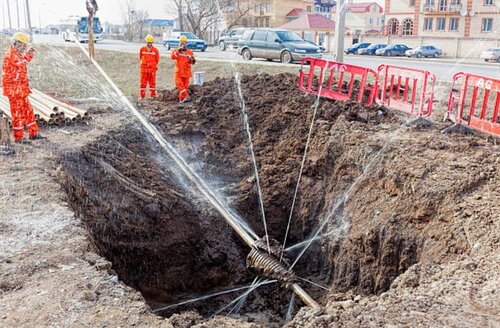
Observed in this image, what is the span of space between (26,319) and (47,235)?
5.44 feet

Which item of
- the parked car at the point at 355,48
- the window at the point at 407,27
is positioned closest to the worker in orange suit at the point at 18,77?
the parked car at the point at 355,48

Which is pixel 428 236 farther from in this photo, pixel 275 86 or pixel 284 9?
pixel 284 9

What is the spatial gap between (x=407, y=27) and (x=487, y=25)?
9.59 meters

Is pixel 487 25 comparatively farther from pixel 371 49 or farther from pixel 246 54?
pixel 246 54

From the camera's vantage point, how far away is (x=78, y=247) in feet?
18.4

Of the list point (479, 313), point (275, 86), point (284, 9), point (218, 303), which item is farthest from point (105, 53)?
point (284, 9)

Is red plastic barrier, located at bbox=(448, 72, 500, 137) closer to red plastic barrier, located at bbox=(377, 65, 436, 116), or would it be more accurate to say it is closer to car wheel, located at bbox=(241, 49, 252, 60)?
red plastic barrier, located at bbox=(377, 65, 436, 116)

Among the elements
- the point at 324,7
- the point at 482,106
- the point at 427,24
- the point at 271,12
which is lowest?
the point at 482,106

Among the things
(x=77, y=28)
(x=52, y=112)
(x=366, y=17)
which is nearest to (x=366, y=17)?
(x=366, y=17)

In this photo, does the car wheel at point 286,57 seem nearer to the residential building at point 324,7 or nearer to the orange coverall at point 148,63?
the orange coverall at point 148,63

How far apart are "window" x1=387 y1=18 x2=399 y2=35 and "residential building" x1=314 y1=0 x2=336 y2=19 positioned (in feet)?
67.7

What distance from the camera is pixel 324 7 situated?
81625 mm

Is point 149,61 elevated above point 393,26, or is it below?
below

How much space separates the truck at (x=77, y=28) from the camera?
40088 mm
